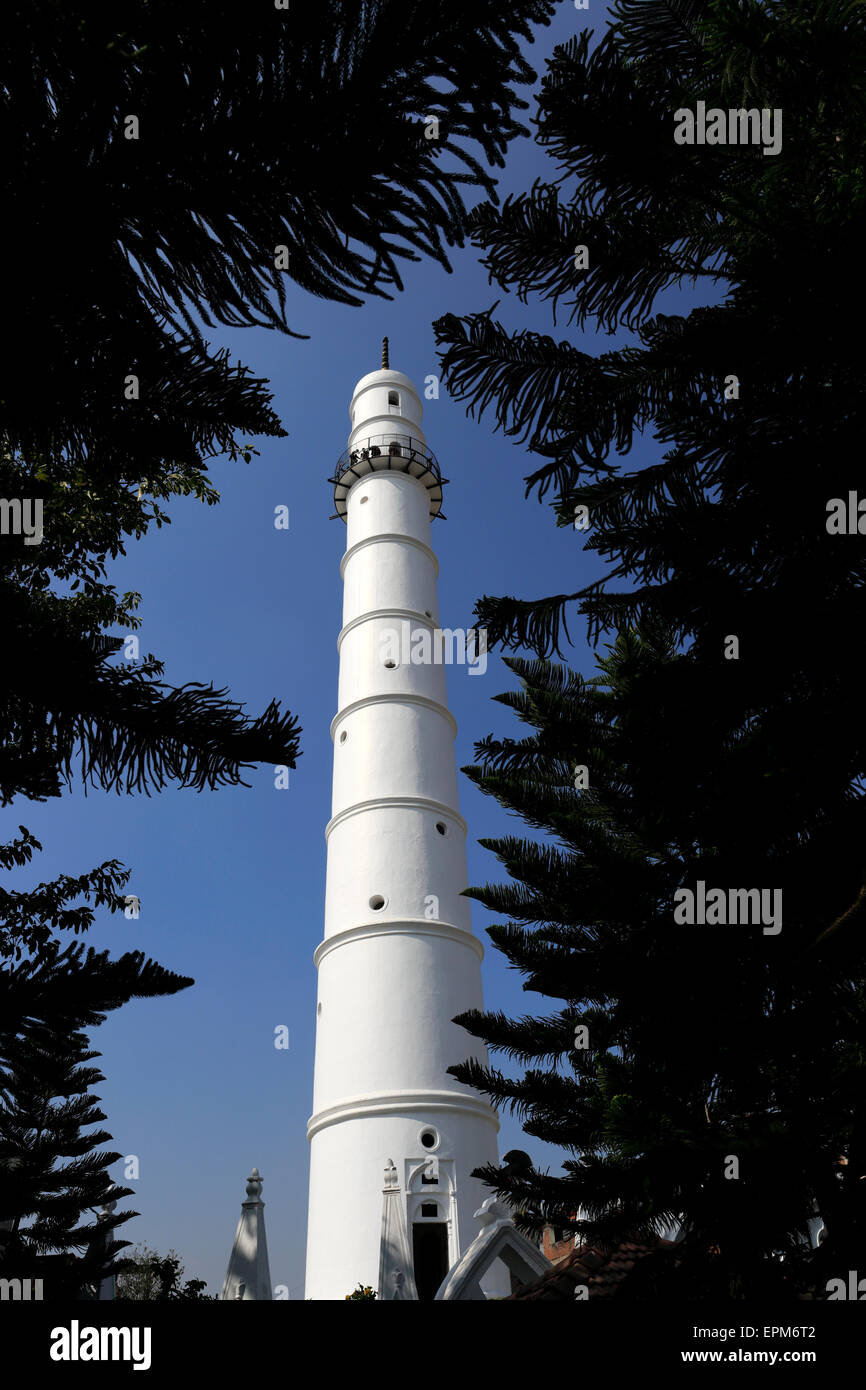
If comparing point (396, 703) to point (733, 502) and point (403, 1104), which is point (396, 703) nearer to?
point (403, 1104)

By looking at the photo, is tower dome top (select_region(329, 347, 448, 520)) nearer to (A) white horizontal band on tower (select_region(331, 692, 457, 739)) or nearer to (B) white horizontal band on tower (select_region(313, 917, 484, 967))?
(A) white horizontal band on tower (select_region(331, 692, 457, 739))

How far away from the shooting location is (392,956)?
14.8 meters

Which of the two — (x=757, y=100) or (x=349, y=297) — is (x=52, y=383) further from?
(x=757, y=100)

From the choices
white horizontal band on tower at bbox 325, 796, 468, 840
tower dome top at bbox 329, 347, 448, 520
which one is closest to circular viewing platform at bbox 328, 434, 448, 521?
tower dome top at bbox 329, 347, 448, 520

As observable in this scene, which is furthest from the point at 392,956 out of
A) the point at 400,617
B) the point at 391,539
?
the point at 391,539

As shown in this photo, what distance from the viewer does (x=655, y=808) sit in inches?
127

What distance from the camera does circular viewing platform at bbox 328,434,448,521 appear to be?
21203mm

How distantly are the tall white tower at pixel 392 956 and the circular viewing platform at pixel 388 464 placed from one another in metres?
0.86

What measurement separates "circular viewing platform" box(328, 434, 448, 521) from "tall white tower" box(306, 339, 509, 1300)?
0.86 meters

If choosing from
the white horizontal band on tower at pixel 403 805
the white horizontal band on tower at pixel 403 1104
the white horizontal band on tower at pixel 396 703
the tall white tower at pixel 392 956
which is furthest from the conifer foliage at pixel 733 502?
the white horizontal band on tower at pixel 396 703

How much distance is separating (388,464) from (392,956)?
1189cm

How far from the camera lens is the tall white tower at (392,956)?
1327cm

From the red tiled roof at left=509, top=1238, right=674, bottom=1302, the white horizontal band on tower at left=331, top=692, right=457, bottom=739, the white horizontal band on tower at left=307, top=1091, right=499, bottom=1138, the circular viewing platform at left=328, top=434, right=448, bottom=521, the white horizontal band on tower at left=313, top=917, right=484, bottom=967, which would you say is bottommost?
the red tiled roof at left=509, top=1238, right=674, bottom=1302
